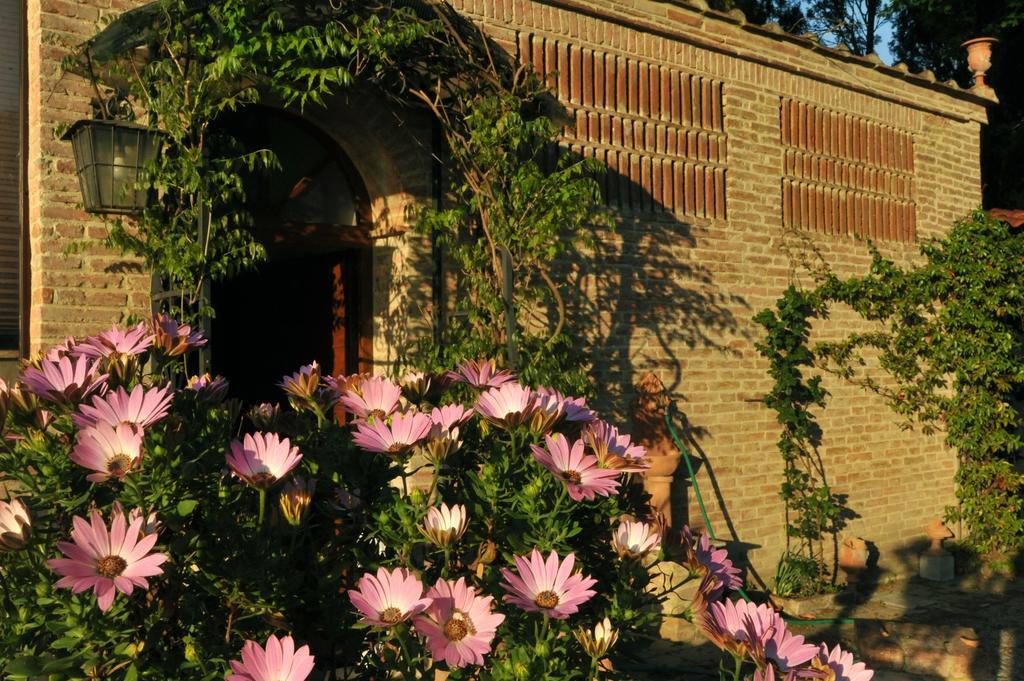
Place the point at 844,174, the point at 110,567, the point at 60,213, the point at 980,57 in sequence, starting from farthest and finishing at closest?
the point at 980,57 < the point at 844,174 < the point at 60,213 < the point at 110,567

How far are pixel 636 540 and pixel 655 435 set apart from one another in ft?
16.3

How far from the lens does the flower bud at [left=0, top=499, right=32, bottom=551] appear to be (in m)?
1.45

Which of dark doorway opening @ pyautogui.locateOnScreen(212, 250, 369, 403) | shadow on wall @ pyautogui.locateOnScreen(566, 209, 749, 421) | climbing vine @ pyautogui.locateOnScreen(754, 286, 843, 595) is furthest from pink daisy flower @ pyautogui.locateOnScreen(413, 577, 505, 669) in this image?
climbing vine @ pyautogui.locateOnScreen(754, 286, 843, 595)

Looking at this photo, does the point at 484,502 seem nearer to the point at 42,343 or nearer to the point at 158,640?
the point at 158,640

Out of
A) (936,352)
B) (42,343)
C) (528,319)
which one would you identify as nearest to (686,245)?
(528,319)

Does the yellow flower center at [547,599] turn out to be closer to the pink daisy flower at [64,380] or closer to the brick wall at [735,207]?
the pink daisy flower at [64,380]

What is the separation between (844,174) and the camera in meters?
8.53

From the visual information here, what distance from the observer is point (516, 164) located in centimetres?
544

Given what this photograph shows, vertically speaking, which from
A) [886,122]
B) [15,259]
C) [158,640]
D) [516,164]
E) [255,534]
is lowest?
[158,640]

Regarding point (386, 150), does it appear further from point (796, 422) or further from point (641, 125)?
point (796, 422)

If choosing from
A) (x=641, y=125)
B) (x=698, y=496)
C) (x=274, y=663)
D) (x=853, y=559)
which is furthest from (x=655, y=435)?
(x=274, y=663)

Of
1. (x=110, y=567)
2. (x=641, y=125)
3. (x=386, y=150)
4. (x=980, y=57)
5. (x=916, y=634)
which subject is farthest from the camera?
(x=980, y=57)

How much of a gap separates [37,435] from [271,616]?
0.50 m

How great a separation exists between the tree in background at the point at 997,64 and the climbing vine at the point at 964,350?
5944 millimetres
